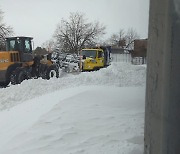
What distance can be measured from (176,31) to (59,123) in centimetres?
290

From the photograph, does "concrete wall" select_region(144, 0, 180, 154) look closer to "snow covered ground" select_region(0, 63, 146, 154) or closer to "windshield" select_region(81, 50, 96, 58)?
"snow covered ground" select_region(0, 63, 146, 154)

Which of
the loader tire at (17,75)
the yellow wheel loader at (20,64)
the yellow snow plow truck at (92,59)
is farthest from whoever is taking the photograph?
the yellow snow plow truck at (92,59)

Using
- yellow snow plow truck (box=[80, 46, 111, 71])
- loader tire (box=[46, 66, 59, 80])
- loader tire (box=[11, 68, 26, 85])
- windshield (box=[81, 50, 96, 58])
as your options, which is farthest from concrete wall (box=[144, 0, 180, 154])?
A: windshield (box=[81, 50, 96, 58])

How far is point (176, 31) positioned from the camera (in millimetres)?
3477

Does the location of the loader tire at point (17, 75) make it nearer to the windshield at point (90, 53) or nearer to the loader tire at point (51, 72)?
the loader tire at point (51, 72)

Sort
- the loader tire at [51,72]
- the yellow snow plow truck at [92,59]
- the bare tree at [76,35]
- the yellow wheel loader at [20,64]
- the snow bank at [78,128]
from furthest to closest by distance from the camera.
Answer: the bare tree at [76,35]
the yellow snow plow truck at [92,59]
the loader tire at [51,72]
the yellow wheel loader at [20,64]
the snow bank at [78,128]

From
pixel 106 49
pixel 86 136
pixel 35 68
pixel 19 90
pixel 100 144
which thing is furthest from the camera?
pixel 106 49

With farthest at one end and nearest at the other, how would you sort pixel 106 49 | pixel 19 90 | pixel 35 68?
pixel 106 49 → pixel 35 68 → pixel 19 90

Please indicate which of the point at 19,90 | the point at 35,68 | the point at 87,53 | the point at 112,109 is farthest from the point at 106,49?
the point at 112,109

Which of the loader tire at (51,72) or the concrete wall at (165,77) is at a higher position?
the concrete wall at (165,77)

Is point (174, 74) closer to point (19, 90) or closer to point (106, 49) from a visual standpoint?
point (19, 90)

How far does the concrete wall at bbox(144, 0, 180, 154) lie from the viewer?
3480 millimetres

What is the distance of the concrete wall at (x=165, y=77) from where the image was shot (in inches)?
137

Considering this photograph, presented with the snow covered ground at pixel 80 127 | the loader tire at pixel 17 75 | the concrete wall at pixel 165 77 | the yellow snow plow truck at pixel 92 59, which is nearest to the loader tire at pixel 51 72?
the loader tire at pixel 17 75
